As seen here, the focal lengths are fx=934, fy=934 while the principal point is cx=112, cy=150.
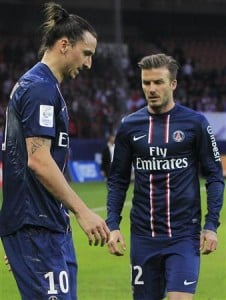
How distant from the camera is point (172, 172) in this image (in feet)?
20.4

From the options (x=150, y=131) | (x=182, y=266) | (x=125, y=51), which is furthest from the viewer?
(x=125, y=51)

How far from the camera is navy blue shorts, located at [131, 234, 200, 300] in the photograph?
612 cm

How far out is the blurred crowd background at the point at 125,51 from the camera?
34250 mm

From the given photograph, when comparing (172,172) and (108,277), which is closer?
(172,172)

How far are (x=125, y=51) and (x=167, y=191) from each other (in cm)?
3379

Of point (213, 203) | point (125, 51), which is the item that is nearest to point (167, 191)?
point (213, 203)

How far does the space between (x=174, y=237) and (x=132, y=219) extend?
349 millimetres

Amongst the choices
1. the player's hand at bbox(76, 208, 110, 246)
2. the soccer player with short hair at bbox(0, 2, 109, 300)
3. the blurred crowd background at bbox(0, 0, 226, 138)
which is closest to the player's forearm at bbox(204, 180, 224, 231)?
the soccer player with short hair at bbox(0, 2, 109, 300)

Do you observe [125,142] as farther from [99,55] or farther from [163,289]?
[99,55]

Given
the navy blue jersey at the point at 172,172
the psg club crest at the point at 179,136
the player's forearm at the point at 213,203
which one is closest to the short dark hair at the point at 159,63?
the navy blue jersey at the point at 172,172

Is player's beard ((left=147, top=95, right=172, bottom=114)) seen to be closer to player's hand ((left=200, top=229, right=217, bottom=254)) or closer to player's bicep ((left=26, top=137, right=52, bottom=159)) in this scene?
player's hand ((left=200, top=229, right=217, bottom=254))

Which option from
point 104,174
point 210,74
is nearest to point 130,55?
point 210,74

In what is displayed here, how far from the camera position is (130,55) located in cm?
4141

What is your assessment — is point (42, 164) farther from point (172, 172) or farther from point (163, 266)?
point (163, 266)
